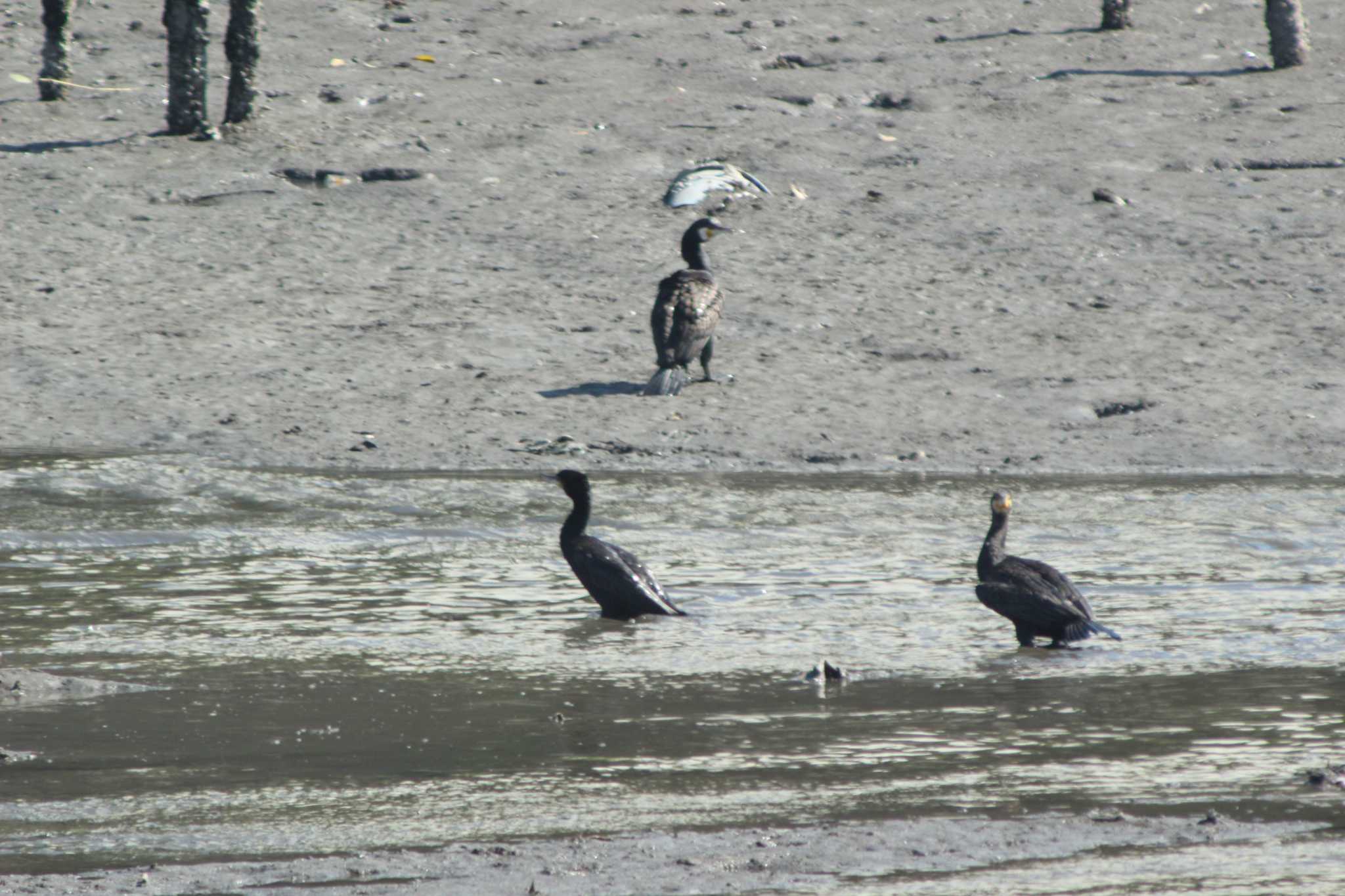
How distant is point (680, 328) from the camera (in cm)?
1375

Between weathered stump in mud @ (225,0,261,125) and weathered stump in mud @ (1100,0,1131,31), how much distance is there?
9.80 m

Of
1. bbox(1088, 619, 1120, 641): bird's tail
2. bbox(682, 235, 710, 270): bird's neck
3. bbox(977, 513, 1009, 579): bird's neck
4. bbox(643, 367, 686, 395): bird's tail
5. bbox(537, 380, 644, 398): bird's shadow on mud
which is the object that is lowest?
bbox(1088, 619, 1120, 641): bird's tail

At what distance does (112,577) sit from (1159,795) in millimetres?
5332

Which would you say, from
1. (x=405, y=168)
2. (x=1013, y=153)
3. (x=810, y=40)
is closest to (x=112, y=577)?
(x=405, y=168)

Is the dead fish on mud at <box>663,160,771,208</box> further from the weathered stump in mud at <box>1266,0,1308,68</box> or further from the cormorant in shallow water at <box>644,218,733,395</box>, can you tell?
the weathered stump in mud at <box>1266,0,1308,68</box>

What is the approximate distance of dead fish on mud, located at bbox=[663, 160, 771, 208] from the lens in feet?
59.1

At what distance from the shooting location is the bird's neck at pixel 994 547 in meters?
8.45

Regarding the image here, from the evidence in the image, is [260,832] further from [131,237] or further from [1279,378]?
[131,237]

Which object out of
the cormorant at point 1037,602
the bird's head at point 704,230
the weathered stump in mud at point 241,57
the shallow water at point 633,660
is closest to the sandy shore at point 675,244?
the weathered stump in mud at point 241,57

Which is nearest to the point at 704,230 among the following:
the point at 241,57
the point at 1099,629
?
the point at 241,57

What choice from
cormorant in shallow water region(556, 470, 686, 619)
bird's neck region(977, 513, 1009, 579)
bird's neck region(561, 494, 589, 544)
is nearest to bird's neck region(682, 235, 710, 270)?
bird's neck region(561, 494, 589, 544)

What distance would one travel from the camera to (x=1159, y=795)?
17.6 ft

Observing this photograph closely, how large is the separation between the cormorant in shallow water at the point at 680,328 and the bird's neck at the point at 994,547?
519cm

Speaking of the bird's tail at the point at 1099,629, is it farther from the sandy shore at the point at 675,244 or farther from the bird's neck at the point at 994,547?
the sandy shore at the point at 675,244
